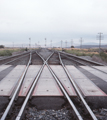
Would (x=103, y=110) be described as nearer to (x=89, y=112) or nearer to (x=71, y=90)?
(x=89, y=112)

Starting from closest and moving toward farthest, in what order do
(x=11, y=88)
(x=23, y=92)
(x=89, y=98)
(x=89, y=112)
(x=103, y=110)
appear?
1. (x=89, y=112)
2. (x=103, y=110)
3. (x=89, y=98)
4. (x=23, y=92)
5. (x=11, y=88)

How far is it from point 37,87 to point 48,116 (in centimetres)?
218

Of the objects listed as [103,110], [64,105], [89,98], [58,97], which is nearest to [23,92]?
[58,97]

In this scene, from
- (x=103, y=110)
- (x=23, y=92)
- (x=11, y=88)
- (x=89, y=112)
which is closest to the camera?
(x=89, y=112)

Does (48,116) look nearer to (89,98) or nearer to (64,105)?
(64,105)

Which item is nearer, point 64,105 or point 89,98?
point 64,105

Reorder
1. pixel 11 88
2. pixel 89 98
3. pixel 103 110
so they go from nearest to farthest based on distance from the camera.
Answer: pixel 103 110, pixel 89 98, pixel 11 88

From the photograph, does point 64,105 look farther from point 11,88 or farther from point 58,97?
point 11,88

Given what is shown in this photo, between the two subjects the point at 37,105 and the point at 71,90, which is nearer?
the point at 37,105

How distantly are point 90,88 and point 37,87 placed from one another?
2.17m

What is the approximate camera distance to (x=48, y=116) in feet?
13.1

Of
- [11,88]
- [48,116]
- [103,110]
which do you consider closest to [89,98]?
[103,110]

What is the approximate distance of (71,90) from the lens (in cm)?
570

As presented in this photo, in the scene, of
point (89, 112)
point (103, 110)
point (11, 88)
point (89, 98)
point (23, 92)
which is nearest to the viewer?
point (89, 112)
